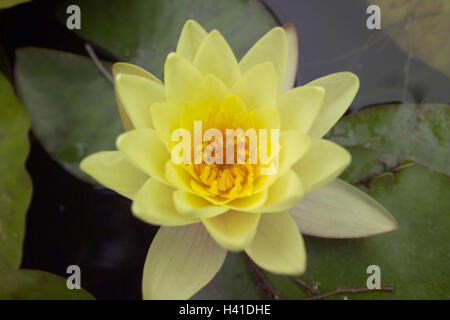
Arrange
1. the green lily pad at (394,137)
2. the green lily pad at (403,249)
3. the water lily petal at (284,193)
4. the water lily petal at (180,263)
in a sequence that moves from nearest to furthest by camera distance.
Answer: the water lily petal at (284,193), the water lily petal at (180,263), the green lily pad at (403,249), the green lily pad at (394,137)

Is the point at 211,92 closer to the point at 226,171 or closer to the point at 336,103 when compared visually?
the point at 226,171

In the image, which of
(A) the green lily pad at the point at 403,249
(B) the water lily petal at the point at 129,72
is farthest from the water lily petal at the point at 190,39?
(A) the green lily pad at the point at 403,249

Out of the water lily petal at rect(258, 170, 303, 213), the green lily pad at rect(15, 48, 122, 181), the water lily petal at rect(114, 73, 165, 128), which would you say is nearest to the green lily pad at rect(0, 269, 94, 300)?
the green lily pad at rect(15, 48, 122, 181)

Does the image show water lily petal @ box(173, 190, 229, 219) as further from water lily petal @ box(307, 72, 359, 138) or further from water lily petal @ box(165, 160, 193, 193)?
water lily petal @ box(307, 72, 359, 138)

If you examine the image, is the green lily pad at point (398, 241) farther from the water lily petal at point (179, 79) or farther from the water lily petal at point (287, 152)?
the water lily petal at point (179, 79)

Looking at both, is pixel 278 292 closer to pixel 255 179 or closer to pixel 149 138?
pixel 255 179
